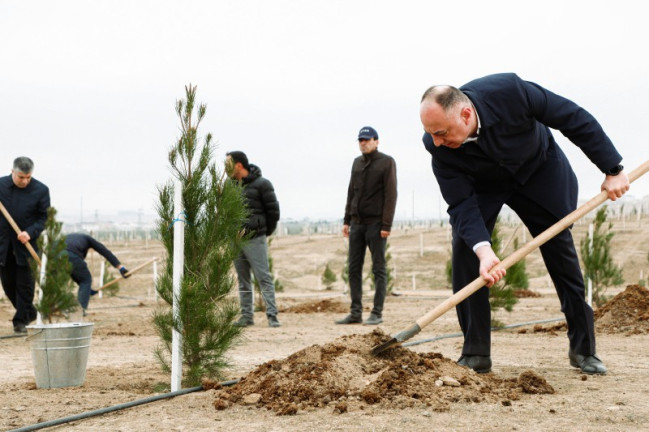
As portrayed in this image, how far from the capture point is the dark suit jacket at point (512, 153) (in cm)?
402

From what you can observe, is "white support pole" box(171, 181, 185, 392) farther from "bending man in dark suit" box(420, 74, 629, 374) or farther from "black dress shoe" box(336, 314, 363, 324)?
"black dress shoe" box(336, 314, 363, 324)

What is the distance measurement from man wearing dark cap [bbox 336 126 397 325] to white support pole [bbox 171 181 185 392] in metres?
4.05

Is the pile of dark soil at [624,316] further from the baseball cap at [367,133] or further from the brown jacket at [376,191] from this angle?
the baseball cap at [367,133]

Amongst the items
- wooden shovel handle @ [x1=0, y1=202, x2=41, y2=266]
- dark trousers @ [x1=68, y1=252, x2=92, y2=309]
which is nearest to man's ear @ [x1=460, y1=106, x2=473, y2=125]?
→ wooden shovel handle @ [x1=0, y1=202, x2=41, y2=266]

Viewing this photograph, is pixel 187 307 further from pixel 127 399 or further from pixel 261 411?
pixel 261 411

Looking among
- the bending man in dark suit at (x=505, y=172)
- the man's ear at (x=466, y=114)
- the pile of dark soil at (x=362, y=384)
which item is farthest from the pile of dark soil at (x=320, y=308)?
the man's ear at (x=466, y=114)

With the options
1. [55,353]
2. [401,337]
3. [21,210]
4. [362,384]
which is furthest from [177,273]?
[21,210]

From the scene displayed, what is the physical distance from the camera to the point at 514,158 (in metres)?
4.09

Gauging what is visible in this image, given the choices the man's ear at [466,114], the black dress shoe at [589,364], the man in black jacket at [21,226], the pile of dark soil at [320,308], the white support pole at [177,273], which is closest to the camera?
the man's ear at [466,114]

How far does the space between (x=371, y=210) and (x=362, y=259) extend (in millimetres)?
620

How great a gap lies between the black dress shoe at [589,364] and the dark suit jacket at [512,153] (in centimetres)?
96

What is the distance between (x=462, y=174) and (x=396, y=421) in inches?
67.8

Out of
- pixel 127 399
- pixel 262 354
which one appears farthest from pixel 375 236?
pixel 127 399

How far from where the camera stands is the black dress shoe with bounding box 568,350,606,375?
4367 mm
